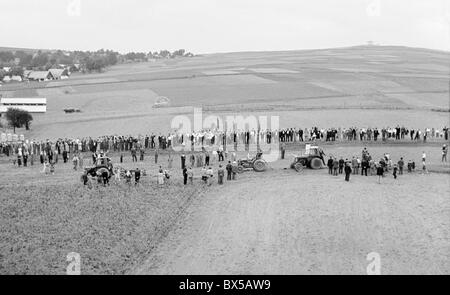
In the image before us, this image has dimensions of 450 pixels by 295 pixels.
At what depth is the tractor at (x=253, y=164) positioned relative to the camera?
29.1m

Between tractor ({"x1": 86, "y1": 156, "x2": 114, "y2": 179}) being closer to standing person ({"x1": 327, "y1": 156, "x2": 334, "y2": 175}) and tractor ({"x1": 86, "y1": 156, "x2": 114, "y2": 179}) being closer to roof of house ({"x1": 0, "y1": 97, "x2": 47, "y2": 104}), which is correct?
standing person ({"x1": 327, "y1": 156, "x2": 334, "y2": 175})

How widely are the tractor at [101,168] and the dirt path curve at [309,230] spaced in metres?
4.98

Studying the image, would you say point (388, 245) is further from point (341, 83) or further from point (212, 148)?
point (341, 83)

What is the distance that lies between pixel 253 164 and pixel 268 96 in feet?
112

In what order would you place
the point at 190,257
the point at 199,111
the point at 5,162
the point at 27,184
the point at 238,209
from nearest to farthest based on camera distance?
the point at 190,257 → the point at 238,209 → the point at 27,184 → the point at 5,162 → the point at 199,111

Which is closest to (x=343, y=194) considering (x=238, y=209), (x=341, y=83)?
(x=238, y=209)

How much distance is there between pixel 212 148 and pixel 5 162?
→ 39.3 ft

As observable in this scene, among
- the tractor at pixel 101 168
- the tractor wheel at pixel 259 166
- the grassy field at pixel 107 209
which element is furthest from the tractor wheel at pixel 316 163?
the tractor at pixel 101 168

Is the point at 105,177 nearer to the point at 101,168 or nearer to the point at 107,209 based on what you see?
the point at 101,168

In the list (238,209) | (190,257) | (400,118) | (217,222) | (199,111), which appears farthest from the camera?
(199,111)

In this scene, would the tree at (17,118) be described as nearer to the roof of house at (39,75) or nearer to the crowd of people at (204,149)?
the crowd of people at (204,149)

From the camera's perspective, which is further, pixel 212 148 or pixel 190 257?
pixel 212 148

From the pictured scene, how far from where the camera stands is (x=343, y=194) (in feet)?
80.0

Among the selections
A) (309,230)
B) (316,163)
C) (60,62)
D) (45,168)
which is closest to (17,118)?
(45,168)
